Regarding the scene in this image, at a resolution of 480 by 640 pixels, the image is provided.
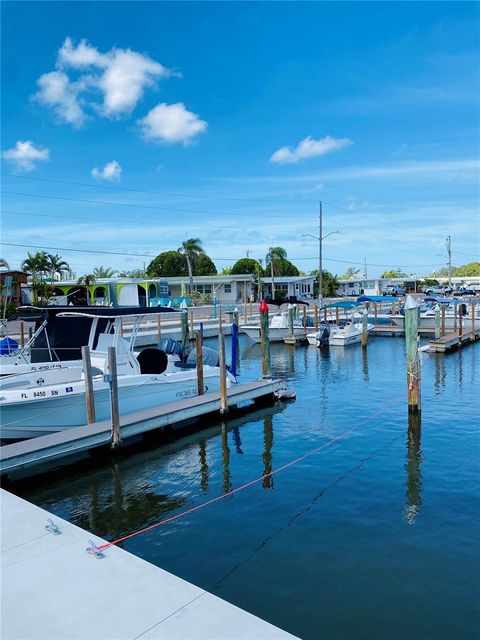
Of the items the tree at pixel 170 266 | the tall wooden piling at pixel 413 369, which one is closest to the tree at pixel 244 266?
the tree at pixel 170 266

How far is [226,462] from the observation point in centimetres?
1215

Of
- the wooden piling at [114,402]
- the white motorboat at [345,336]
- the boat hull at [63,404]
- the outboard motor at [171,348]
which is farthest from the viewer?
the white motorboat at [345,336]

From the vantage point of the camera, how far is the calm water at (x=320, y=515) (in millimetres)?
6461

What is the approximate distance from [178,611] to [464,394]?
15682 mm

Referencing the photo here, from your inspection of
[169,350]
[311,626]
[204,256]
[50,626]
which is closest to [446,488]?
[311,626]

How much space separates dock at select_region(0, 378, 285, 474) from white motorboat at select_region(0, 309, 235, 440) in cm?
51

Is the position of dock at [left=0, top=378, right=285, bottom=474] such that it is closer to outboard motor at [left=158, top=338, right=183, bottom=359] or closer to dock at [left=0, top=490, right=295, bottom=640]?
outboard motor at [left=158, top=338, right=183, bottom=359]

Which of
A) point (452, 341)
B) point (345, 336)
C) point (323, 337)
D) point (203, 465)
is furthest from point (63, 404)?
point (452, 341)

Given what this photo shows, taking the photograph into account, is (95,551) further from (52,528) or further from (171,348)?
(171,348)

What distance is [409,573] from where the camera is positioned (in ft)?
23.3

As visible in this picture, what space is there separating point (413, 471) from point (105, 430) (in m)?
6.71

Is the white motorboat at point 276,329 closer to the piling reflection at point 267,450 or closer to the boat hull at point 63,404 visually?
the piling reflection at point 267,450

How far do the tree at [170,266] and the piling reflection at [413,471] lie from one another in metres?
69.9

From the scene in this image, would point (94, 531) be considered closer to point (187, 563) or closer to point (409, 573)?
point (187, 563)
